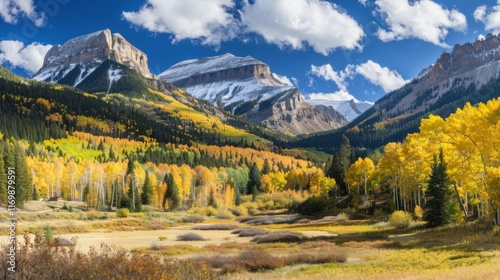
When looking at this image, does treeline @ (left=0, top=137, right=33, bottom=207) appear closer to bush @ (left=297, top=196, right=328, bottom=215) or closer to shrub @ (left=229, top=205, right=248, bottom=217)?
shrub @ (left=229, top=205, right=248, bottom=217)

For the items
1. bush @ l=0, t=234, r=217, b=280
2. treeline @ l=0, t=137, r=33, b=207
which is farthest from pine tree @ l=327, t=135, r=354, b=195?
bush @ l=0, t=234, r=217, b=280

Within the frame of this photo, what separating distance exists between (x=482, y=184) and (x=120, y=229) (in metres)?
53.3

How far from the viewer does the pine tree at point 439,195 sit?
4581 centimetres

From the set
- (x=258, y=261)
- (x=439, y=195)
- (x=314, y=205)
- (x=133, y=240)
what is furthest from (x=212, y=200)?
(x=258, y=261)

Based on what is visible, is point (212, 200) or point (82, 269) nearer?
point (82, 269)

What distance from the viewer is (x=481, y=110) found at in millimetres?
37625

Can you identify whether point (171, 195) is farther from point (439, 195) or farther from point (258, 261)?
→ point (258, 261)

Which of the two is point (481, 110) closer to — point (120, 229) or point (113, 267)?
point (113, 267)

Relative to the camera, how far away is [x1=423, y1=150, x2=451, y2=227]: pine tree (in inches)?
1804

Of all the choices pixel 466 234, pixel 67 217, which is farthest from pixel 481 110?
pixel 67 217

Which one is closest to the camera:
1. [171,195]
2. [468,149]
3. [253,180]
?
[468,149]

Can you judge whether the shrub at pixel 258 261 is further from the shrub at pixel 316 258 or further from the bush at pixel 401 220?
the bush at pixel 401 220

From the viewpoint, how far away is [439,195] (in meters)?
46.6

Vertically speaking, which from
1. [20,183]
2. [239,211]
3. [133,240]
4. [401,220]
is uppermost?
[20,183]
